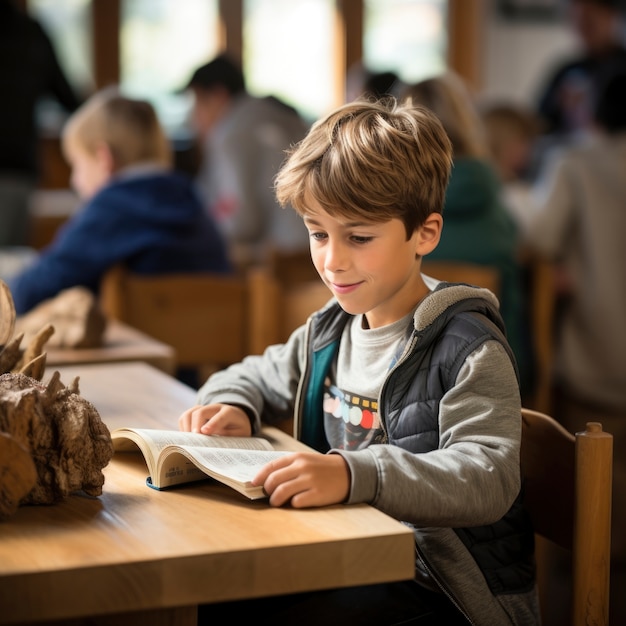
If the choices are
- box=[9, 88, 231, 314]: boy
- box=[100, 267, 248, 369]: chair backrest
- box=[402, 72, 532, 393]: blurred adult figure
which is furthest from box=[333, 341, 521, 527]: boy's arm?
box=[402, 72, 532, 393]: blurred adult figure

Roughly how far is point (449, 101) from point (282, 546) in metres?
2.10

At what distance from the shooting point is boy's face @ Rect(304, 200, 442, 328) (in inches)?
47.3

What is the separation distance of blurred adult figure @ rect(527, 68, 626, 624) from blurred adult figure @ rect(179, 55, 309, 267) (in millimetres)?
947

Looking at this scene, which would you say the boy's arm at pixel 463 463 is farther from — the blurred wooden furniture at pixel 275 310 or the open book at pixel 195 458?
the blurred wooden furniture at pixel 275 310

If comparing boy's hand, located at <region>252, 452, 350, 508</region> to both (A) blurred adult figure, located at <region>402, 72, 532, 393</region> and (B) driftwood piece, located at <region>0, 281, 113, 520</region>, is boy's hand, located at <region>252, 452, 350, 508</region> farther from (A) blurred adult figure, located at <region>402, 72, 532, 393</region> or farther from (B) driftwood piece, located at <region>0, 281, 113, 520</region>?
(A) blurred adult figure, located at <region>402, 72, 532, 393</region>

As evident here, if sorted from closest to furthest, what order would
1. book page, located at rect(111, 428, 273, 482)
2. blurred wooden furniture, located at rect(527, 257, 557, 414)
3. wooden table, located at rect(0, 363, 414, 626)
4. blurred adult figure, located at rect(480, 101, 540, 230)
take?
wooden table, located at rect(0, 363, 414, 626) → book page, located at rect(111, 428, 273, 482) → blurred wooden furniture, located at rect(527, 257, 557, 414) → blurred adult figure, located at rect(480, 101, 540, 230)

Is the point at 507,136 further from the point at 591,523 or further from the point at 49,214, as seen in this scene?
the point at 591,523

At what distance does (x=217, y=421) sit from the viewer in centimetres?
128

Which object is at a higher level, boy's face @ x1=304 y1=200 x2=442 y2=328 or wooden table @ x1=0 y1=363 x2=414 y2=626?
boy's face @ x1=304 y1=200 x2=442 y2=328

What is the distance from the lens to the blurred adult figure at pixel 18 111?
456 centimetres

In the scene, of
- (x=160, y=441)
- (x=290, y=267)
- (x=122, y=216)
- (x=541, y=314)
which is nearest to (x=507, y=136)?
(x=541, y=314)

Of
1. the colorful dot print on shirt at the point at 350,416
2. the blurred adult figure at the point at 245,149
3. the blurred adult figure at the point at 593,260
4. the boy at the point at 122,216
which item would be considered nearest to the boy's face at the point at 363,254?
the colorful dot print on shirt at the point at 350,416

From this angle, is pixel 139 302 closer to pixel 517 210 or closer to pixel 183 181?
pixel 183 181

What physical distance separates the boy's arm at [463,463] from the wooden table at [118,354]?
0.85m
